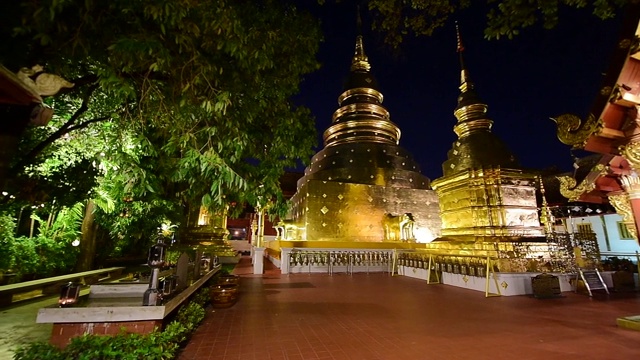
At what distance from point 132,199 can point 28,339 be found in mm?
4205

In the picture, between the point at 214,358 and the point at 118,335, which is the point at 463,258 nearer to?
the point at 214,358

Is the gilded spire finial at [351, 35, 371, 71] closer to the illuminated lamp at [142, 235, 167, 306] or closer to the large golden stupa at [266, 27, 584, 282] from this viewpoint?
the large golden stupa at [266, 27, 584, 282]

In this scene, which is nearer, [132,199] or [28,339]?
[28,339]

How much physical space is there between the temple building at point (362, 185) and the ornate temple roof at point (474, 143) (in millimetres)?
4503

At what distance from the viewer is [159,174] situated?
6.53 meters

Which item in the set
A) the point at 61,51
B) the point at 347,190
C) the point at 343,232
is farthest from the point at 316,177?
the point at 61,51

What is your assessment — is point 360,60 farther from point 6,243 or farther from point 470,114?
point 6,243

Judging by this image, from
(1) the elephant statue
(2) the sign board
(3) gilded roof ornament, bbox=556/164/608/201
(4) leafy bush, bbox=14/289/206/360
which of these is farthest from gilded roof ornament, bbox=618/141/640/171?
(1) the elephant statue

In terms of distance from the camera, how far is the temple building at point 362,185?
1477 centimetres

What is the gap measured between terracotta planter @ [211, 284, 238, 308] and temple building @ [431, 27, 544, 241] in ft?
23.8

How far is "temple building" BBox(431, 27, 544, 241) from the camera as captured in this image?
884cm

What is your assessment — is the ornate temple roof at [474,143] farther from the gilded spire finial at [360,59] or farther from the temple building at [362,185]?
the gilded spire finial at [360,59]

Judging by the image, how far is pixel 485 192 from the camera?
918cm

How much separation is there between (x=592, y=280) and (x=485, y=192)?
3.28 m
